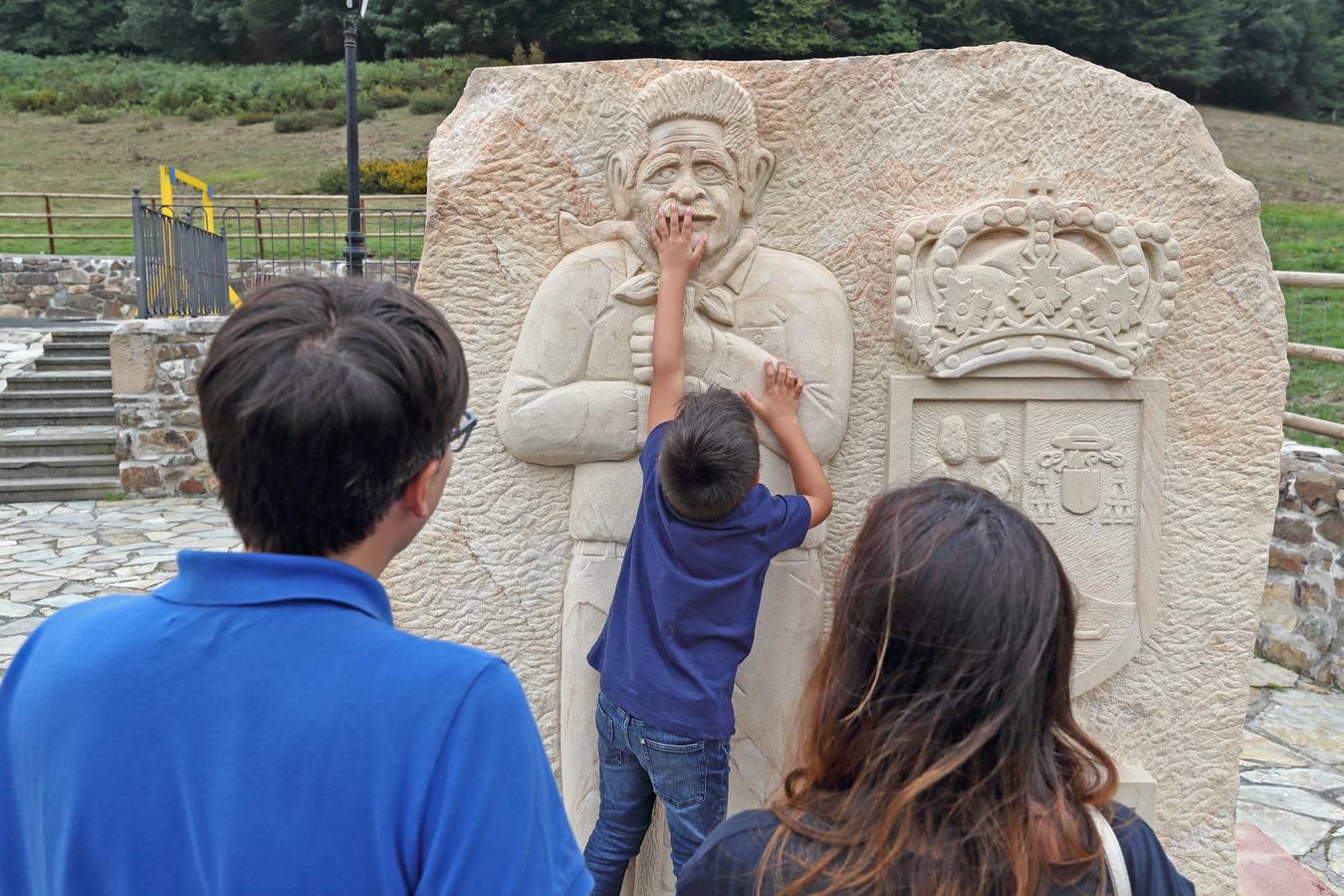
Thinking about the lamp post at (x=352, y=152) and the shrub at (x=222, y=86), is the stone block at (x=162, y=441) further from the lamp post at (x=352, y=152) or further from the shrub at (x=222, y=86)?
the shrub at (x=222, y=86)

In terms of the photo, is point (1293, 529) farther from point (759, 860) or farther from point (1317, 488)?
point (759, 860)

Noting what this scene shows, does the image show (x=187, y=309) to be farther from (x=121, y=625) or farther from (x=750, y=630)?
(x=121, y=625)

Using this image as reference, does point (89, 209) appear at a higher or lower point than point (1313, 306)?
higher

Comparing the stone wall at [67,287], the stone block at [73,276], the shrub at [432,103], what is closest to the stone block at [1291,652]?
the stone wall at [67,287]

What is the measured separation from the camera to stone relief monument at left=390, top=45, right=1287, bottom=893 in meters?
2.67

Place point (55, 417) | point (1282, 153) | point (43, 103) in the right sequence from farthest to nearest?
point (43, 103) < point (1282, 153) < point (55, 417)

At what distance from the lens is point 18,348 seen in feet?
35.9

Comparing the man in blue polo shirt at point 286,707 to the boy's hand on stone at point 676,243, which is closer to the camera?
the man in blue polo shirt at point 286,707

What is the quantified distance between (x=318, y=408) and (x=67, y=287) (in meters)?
14.9

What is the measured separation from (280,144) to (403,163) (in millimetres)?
7946

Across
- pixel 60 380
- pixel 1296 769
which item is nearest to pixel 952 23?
pixel 60 380

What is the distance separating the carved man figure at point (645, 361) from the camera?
2625 millimetres

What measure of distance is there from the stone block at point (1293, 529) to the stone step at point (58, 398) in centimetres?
948

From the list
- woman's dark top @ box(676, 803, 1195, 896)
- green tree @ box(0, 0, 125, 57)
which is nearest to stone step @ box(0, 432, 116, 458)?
woman's dark top @ box(676, 803, 1195, 896)
